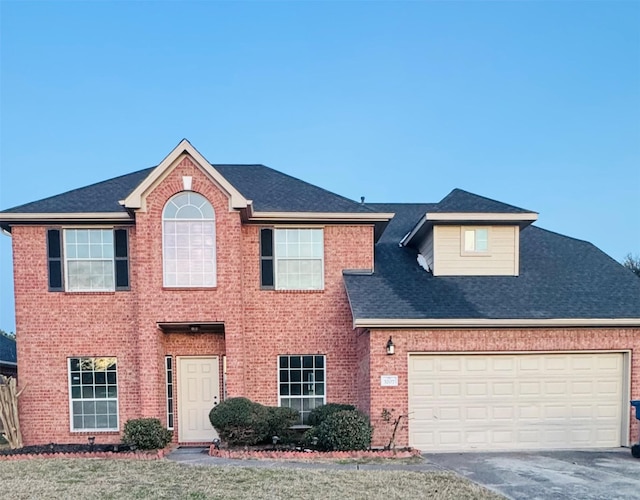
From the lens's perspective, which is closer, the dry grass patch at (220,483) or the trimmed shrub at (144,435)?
the dry grass patch at (220,483)

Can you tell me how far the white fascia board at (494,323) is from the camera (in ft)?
32.9

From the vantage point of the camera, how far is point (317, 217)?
11.5 metres

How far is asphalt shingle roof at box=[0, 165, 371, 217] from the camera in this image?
11.3 metres

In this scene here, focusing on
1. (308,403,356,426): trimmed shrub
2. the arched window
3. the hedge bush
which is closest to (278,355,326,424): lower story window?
(308,403,356,426): trimmed shrub

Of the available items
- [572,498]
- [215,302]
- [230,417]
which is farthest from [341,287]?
[572,498]

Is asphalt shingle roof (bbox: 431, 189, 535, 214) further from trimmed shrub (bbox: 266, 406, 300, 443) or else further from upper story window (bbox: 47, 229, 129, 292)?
upper story window (bbox: 47, 229, 129, 292)

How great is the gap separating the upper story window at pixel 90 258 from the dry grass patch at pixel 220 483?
14.1ft

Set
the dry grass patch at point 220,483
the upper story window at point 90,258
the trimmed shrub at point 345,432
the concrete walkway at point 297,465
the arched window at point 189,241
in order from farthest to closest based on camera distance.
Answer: the upper story window at point 90,258 → the arched window at point 189,241 → the trimmed shrub at point 345,432 → the concrete walkway at point 297,465 → the dry grass patch at point 220,483

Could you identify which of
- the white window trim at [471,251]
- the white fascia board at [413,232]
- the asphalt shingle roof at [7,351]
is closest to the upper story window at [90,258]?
the asphalt shingle roof at [7,351]

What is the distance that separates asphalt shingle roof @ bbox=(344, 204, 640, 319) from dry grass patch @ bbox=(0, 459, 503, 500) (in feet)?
11.7

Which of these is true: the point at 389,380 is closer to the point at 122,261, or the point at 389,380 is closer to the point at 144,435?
the point at 144,435

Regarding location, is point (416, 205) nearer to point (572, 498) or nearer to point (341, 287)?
point (341, 287)

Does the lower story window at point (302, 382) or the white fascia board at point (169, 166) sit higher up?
the white fascia board at point (169, 166)

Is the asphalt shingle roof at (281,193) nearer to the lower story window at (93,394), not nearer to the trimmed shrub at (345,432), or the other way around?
the trimmed shrub at (345,432)
